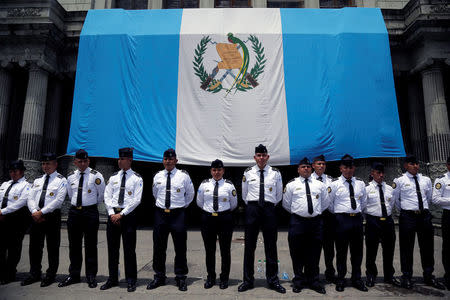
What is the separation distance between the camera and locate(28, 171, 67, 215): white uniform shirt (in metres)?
5.02

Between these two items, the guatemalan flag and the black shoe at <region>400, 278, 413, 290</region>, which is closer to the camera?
the black shoe at <region>400, 278, 413, 290</region>

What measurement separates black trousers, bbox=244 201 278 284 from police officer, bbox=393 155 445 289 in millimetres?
2434

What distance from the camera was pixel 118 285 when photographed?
486cm

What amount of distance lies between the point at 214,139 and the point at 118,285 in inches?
243

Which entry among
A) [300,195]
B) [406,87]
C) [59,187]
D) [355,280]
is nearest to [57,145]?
[59,187]

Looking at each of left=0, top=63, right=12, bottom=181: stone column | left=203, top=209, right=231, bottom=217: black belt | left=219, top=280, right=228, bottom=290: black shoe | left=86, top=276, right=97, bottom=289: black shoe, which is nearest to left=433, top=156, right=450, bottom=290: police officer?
left=219, top=280, right=228, bottom=290: black shoe

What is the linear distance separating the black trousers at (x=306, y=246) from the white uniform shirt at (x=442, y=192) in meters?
2.60

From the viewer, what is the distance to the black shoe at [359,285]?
183 inches

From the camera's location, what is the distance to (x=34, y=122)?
11.3 metres

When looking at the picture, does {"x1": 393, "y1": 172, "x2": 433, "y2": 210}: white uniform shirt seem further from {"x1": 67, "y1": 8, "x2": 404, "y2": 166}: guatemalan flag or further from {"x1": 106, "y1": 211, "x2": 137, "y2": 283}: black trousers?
{"x1": 106, "y1": 211, "x2": 137, "y2": 283}: black trousers

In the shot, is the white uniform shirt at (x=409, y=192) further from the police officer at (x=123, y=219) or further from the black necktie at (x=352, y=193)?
the police officer at (x=123, y=219)

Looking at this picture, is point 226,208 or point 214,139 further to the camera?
point 214,139

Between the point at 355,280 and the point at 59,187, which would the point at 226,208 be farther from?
the point at 59,187

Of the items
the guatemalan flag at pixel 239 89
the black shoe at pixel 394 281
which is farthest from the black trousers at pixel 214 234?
the guatemalan flag at pixel 239 89
